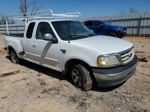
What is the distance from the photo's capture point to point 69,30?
429 centimetres

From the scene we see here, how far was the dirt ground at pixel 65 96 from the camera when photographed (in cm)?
305

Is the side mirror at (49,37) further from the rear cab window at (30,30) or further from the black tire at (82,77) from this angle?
the rear cab window at (30,30)

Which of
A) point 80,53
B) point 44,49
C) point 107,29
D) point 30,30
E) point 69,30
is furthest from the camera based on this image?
point 107,29

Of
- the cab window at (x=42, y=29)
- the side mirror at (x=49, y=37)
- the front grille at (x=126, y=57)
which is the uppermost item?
the cab window at (x=42, y=29)

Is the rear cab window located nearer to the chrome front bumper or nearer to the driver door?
the driver door

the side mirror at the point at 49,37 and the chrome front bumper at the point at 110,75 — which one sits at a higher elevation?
the side mirror at the point at 49,37

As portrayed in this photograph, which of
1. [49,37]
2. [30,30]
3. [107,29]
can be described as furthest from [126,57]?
[107,29]

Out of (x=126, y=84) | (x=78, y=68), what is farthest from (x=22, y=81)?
(x=126, y=84)

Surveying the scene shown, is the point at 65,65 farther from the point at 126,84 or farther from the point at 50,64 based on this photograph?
the point at 126,84

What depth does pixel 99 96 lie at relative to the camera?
345 centimetres

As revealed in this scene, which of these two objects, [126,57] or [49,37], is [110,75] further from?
[49,37]

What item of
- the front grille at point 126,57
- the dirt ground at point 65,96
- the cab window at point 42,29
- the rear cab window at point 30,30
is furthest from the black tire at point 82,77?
the rear cab window at point 30,30

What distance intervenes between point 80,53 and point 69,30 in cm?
116

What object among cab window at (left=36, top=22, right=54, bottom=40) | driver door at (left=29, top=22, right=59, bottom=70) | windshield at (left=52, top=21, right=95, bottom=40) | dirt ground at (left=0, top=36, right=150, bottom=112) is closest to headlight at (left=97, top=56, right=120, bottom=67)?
dirt ground at (left=0, top=36, right=150, bottom=112)
